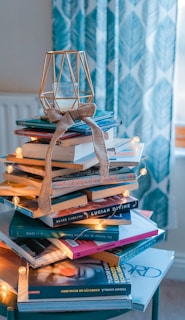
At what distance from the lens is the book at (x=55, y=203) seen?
900 millimetres

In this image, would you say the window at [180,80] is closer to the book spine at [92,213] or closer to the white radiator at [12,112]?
the white radiator at [12,112]

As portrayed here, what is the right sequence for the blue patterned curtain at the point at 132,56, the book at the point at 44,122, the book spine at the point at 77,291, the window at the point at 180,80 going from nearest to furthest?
the book spine at the point at 77,291 → the book at the point at 44,122 → the blue patterned curtain at the point at 132,56 → the window at the point at 180,80

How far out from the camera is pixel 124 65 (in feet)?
4.96

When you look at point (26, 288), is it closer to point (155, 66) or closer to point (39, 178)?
point (39, 178)

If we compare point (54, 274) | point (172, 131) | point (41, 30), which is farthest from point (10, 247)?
point (41, 30)

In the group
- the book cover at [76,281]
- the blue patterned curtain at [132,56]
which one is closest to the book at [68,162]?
the book cover at [76,281]

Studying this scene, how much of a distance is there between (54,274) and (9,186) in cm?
24

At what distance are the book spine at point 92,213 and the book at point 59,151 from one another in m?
0.13

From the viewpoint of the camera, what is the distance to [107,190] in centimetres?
98

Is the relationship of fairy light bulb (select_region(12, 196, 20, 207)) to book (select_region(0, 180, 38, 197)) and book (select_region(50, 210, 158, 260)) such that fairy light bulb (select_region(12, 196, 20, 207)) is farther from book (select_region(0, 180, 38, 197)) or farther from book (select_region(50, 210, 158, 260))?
book (select_region(50, 210, 158, 260))

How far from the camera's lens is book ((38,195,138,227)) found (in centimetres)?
91

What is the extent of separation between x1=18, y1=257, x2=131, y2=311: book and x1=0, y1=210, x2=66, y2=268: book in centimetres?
3

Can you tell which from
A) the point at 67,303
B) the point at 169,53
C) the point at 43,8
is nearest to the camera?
the point at 67,303

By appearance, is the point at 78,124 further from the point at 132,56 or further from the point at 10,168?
the point at 132,56
